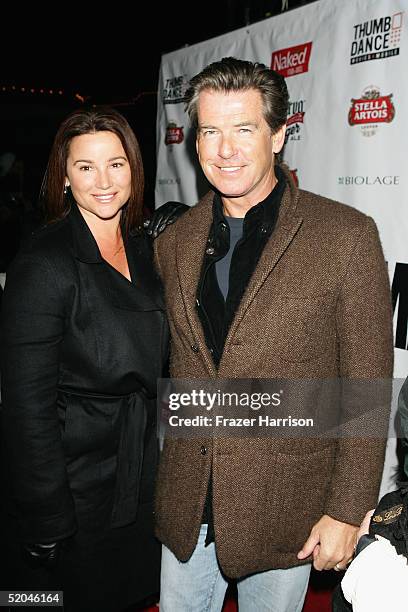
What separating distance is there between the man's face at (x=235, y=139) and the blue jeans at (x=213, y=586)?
1.08 m

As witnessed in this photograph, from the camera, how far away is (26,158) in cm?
1360

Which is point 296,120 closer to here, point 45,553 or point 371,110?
point 371,110

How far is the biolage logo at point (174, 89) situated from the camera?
3.95 metres

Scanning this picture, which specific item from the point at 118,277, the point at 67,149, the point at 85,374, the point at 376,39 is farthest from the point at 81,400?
the point at 376,39

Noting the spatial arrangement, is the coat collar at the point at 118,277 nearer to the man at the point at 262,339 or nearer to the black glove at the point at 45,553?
the man at the point at 262,339

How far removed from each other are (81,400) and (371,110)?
178cm

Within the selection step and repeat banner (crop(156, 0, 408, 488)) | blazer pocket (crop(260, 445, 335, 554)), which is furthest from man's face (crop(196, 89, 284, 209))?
step and repeat banner (crop(156, 0, 408, 488))

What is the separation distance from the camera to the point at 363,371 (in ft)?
5.32

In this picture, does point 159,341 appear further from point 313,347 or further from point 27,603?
point 27,603

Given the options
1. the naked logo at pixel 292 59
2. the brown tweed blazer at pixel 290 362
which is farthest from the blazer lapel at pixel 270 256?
the naked logo at pixel 292 59

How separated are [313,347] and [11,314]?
2.94 feet

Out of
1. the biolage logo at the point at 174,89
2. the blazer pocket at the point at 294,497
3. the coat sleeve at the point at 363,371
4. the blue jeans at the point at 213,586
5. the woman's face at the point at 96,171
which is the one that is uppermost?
the biolage logo at the point at 174,89

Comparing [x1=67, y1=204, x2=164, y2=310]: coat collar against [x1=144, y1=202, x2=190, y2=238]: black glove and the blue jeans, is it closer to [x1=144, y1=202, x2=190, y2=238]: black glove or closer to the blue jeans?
[x1=144, y1=202, x2=190, y2=238]: black glove

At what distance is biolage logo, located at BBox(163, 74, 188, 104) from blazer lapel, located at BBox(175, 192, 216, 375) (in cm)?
219
